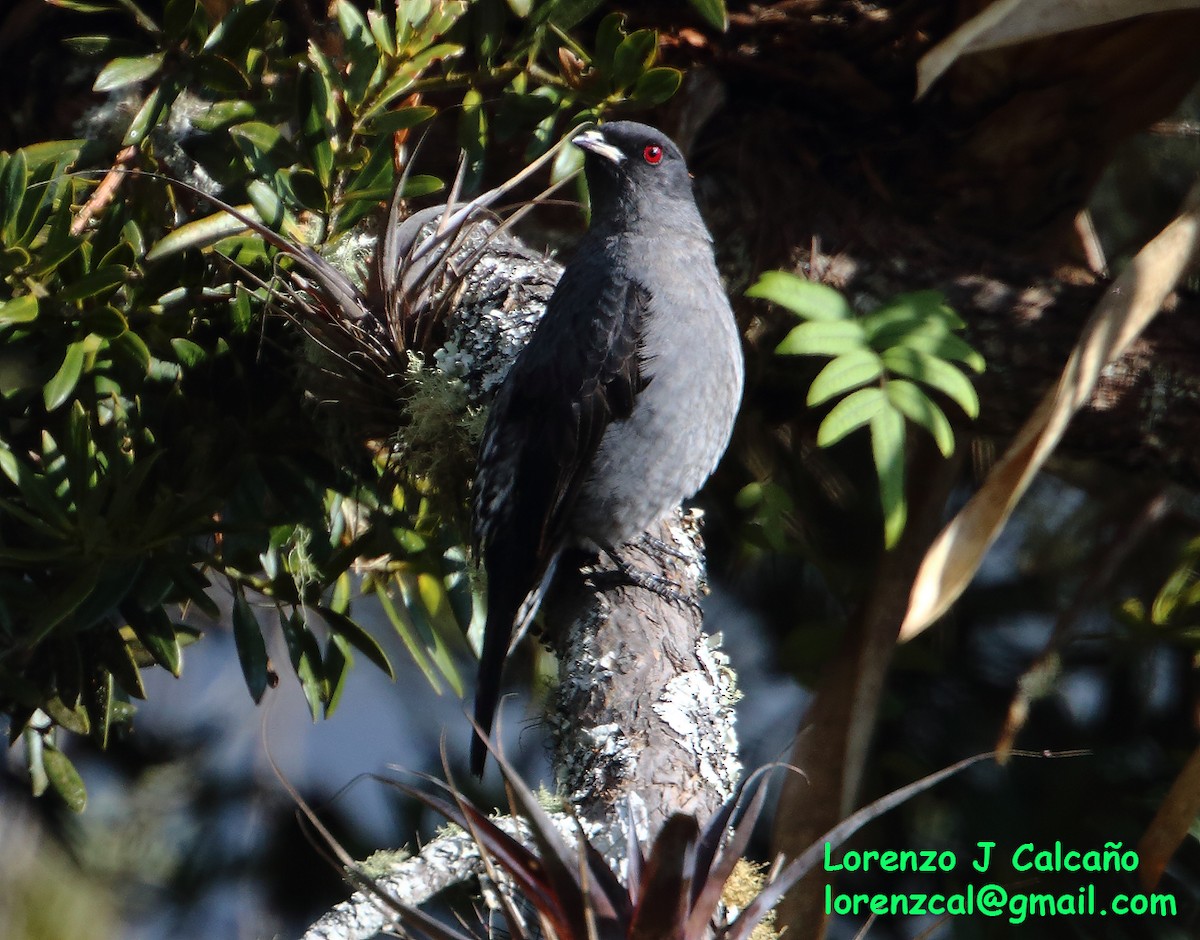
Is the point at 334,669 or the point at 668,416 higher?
the point at 668,416

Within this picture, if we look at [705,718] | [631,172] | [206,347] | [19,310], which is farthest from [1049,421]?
[19,310]

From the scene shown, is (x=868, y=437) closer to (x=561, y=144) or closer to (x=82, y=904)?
(x=561, y=144)

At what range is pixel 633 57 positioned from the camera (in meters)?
2.62

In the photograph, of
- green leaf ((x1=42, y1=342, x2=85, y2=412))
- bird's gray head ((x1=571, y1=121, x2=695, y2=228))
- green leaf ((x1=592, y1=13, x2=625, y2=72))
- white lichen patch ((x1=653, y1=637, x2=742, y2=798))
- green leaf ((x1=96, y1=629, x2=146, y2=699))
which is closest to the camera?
white lichen patch ((x1=653, y1=637, x2=742, y2=798))

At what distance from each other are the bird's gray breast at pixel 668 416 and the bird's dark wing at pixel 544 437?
4cm

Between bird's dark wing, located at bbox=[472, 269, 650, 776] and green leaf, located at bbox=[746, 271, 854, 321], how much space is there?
377mm

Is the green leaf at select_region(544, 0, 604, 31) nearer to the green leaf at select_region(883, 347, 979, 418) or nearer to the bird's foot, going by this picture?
the green leaf at select_region(883, 347, 979, 418)

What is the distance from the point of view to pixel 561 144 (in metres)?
2.72

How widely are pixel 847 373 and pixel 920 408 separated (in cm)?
16

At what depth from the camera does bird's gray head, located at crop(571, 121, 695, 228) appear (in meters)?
3.01

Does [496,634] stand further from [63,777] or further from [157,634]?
[63,777]

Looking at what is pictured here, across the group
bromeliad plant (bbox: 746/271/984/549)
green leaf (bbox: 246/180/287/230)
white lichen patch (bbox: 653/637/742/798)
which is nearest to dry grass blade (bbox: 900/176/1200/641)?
bromeliad plant (bbox: 746/271/984/549)

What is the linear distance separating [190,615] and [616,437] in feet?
6.14

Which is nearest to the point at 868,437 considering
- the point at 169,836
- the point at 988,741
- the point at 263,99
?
the point at 988,741
